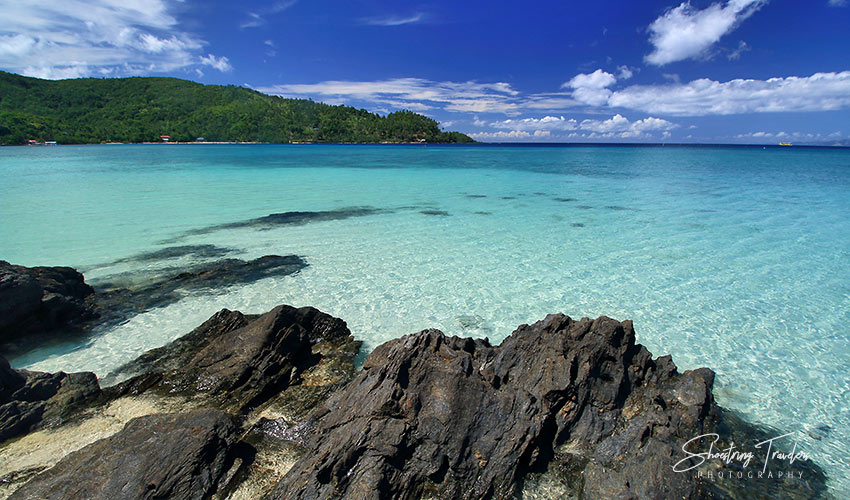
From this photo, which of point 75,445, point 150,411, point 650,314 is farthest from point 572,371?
point 75,445

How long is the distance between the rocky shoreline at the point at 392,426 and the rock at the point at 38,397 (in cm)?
2

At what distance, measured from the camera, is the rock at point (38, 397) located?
4.54 m

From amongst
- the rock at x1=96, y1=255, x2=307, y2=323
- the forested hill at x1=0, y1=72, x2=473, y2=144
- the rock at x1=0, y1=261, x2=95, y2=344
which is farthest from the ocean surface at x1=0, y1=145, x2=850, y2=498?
the forested hill at x1=0, y1=72, x2=473, y2=144

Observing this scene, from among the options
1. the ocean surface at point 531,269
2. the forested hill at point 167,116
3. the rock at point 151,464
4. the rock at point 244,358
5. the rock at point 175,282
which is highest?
the forested hill at point 167,116

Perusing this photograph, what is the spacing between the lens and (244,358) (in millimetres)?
5570

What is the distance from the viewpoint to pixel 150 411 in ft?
16.2

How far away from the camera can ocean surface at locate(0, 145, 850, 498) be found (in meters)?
6.59

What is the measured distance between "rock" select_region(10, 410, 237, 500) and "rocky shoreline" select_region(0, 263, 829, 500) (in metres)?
0.01

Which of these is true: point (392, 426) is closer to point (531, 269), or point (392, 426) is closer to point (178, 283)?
point (531, 269)

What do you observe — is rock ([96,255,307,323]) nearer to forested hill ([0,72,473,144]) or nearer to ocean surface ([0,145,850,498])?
ocean surface ([0,145,850,498])

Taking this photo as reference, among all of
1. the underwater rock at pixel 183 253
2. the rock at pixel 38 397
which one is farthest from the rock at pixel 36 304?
the underwater rock at pixel 183 253

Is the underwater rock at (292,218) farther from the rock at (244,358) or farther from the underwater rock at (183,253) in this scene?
the rock at (244,358)

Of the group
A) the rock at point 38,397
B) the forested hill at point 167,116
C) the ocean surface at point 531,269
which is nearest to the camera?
the rock at point 38,397

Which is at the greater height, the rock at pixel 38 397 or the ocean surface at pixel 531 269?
the rock at pixel 38 397
